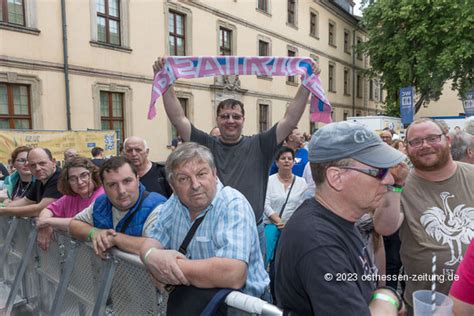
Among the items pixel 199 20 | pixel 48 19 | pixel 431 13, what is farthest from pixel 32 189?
pixel 431 13

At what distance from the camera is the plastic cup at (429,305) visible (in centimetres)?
125

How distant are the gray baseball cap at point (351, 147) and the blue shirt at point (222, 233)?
57cm

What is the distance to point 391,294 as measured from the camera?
50.5 inches

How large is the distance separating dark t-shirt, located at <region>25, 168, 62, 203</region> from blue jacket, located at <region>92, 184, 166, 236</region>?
1219mm

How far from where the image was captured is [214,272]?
1.61 meters

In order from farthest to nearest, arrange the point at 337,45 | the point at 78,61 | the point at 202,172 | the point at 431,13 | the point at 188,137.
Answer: the point at 337,45, the point at 431,13, the point at 78,61, the point at 188,137, the point at 202,172

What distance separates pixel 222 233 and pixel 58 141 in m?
9.49

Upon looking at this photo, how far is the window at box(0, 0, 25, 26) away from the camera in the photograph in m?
10.5

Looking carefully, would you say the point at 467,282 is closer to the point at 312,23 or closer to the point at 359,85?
the point at 312,23

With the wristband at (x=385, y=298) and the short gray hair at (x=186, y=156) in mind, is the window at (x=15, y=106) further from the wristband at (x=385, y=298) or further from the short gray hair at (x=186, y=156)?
the wristband at (x=385, y=298)

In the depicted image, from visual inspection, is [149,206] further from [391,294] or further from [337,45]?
[337,45]

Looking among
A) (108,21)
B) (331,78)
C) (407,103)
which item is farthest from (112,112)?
(331,78)

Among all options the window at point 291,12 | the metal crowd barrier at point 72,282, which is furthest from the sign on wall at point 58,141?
the window at point 291,12

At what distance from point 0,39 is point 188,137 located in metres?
10.0
